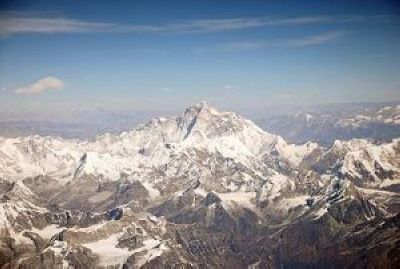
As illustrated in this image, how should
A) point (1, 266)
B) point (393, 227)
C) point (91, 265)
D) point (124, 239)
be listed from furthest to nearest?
point (393, 227) < point (124, 239) < point (91, 265) < point (1, 266)

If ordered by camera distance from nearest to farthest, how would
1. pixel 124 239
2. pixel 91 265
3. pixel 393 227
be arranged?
pixel 91 265 → pixel 124 239 → pixel 393 227

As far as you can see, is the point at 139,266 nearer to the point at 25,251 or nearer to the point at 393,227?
the point at 25,251

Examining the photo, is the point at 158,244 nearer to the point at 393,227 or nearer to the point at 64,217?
the point at 64,217

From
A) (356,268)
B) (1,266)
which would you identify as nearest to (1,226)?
(1,266)

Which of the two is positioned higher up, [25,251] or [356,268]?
[25,251]

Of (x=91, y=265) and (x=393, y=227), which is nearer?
(x=91, y=265)

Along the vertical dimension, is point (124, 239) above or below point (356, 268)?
above

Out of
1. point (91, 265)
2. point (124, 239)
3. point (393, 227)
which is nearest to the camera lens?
point (91, 265)

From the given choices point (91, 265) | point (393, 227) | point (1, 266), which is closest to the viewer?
point (1, 266)

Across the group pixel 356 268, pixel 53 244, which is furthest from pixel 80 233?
pixel 356 268
